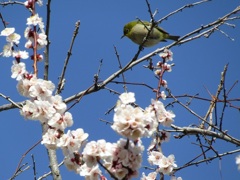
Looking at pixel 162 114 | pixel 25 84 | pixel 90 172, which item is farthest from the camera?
pixel 162 114

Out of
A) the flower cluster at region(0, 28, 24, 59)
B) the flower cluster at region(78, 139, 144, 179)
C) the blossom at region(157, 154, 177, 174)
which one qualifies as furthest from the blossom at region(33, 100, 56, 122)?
the blossom at region(157, 154, 177, 174)

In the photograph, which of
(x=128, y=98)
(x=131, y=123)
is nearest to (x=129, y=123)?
(x=131, y=123)

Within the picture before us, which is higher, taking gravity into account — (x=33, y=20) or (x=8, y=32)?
(x=33, y=20)

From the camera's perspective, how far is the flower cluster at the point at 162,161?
2357 millimetres

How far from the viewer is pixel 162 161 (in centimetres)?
237

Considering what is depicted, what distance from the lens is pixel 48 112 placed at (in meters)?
2.00

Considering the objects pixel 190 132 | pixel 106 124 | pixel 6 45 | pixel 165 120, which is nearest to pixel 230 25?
pixel 190 132

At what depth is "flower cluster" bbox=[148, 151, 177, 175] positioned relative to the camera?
7.73ft

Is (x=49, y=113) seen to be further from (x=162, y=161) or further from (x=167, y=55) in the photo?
(x=167, y=55)

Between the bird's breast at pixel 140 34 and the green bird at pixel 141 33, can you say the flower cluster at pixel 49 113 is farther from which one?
the bird's breast at pixel 140 34

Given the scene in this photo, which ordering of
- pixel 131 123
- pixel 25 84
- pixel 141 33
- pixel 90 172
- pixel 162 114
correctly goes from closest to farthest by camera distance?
pixel 131 123, pixel 90 172, pixel 25 84, pixel 162 114, pixel 141 33

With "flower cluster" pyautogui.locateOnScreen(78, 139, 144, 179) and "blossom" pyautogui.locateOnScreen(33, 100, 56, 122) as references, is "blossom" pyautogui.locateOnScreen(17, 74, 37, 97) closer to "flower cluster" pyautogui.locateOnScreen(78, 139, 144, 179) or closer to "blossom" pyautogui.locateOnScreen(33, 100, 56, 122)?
"blossom" pyautogui.locateOnScreen(33, 100, 56, 122)

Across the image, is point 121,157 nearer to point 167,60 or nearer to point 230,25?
point 167,60

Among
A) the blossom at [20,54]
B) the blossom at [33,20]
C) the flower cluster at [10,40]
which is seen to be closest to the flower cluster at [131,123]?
the blossom at [20,54]
